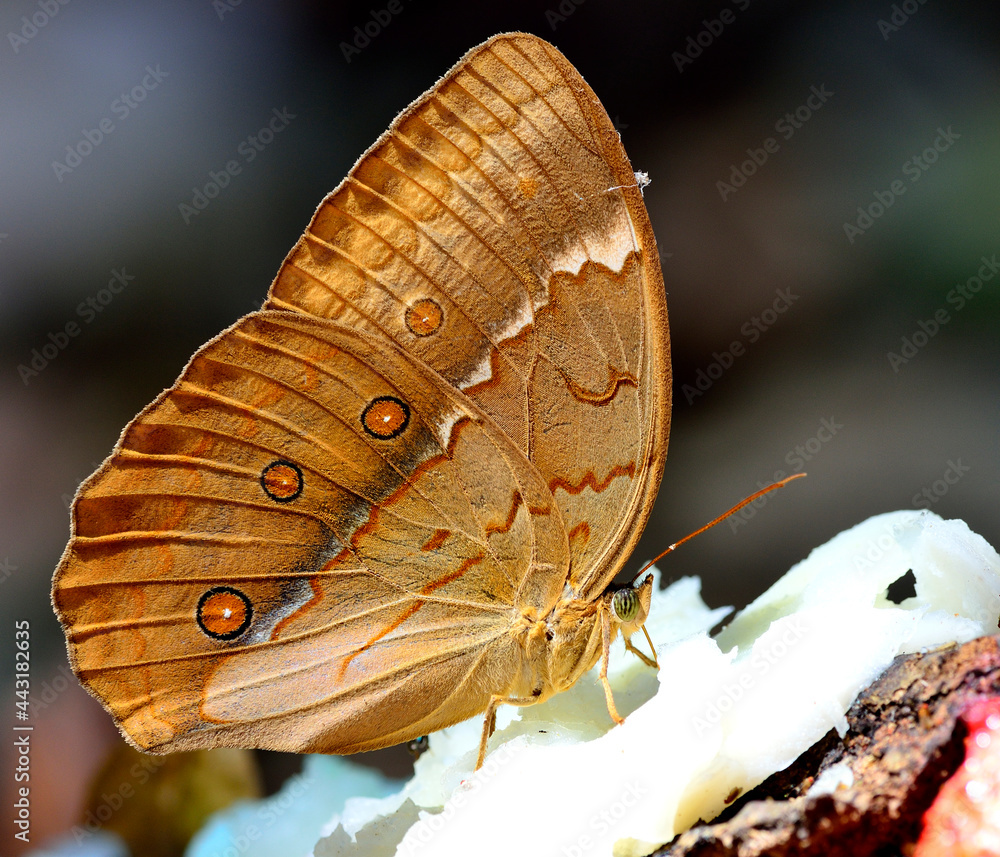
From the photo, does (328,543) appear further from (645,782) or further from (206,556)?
(645,782)

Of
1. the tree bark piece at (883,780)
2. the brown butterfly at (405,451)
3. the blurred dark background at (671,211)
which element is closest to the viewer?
the tree bark piece at (883,780)

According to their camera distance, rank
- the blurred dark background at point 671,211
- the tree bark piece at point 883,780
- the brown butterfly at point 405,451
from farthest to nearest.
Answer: the blurred dark background at point 671,211
the brown butterfly at point 405,451
the tree bark piece at point 883,780

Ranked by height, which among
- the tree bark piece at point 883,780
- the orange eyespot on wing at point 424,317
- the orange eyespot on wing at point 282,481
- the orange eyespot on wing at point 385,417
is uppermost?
the orange eyespot on wing at point 424,317

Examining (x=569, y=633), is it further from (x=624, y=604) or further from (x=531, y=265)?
(x=531, y=265)

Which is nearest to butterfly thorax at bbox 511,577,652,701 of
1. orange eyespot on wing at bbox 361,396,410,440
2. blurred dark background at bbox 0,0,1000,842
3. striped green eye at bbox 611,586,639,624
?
striped green eye at bbox 611,586,639,624

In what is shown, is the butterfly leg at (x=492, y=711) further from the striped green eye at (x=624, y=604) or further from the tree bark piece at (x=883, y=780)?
the tree bark piece at (x=883, y=780)

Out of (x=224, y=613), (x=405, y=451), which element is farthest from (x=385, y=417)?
(x=224, y=613)

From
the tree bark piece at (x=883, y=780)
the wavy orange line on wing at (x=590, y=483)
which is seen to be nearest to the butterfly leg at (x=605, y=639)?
the wavy orange line on wing at (x=590, y=483)
